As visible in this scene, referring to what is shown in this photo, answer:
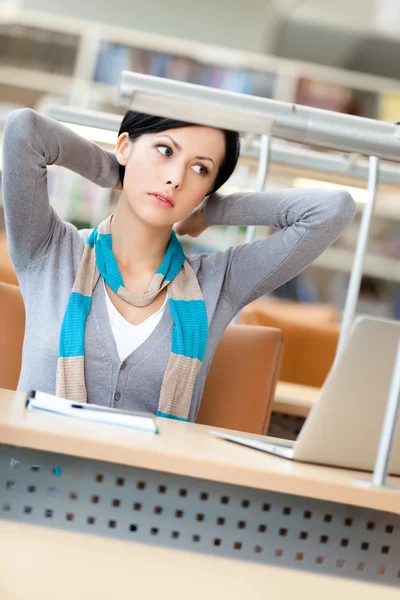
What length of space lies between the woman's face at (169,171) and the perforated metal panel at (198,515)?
71cm

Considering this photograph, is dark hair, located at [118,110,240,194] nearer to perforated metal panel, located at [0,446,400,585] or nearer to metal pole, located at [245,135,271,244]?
metal pole, located at [245,135,271,244]

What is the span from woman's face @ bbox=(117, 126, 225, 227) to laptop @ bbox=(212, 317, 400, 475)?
25.6 inches

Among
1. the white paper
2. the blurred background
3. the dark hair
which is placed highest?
the blurred background

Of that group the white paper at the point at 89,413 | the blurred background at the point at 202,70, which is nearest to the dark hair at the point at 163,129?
the white paper at the point at 89,413

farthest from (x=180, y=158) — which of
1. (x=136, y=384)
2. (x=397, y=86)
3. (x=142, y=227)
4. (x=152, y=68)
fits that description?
(x=397, y=86)

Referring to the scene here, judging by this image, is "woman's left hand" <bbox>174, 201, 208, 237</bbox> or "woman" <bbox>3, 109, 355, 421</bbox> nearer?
"woman" <bbox>3, 109, 355, 421</bbox>

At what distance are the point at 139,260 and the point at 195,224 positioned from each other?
0.21m

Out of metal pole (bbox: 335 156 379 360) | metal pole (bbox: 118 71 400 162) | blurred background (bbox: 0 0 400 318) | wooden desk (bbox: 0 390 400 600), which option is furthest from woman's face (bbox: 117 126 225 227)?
blurred background (bbox: 0 0 400 318)

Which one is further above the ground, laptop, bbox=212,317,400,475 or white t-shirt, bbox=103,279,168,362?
white t-shirt, bbox=103,279,168,362

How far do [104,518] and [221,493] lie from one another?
15cm

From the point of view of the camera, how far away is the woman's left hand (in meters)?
1.88

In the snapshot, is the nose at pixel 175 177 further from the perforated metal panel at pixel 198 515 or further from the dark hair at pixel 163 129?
the perforated metal panel at pixel 198 515

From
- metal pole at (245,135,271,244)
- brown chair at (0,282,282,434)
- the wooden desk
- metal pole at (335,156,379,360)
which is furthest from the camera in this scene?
metal pole at (245,135,271,244)

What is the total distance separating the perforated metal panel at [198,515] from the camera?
1021 millimetres
